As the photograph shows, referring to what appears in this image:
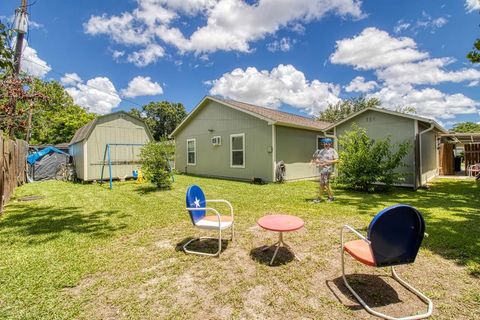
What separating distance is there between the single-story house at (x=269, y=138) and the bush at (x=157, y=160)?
399 cm

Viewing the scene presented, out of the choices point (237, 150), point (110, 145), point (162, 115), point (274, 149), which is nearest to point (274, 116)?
point (274, 149)

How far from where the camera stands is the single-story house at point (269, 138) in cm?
921

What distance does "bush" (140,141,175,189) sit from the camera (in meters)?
8.66

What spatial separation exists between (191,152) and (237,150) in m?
4.35

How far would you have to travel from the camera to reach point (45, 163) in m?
12.3

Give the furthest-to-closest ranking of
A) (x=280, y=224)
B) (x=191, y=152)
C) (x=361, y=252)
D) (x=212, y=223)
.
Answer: (x=191, y=152), (x=212, y=223), (x=280, y=224), (x=361, y=252)

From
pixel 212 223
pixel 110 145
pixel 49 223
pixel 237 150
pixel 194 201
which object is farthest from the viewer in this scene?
pixel 237 150

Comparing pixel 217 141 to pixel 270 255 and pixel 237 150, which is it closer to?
pixel 237 150

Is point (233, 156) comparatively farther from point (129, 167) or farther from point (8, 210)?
point (8, 210)

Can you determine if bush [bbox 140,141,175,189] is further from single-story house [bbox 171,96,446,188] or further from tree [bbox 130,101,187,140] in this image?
tree [bbox 130,101,187,140]

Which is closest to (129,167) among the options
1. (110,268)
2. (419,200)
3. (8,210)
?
(8,210)

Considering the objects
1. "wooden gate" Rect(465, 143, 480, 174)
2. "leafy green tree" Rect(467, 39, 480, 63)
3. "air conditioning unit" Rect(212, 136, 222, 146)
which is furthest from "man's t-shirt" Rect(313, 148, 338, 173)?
"wooden gate" Rect(465, 143, 480, 174)

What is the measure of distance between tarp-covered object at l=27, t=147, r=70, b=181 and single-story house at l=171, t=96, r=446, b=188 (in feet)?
23.4

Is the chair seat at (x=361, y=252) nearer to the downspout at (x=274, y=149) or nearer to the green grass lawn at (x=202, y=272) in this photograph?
the green grass lawn at (x=202, y=272)
